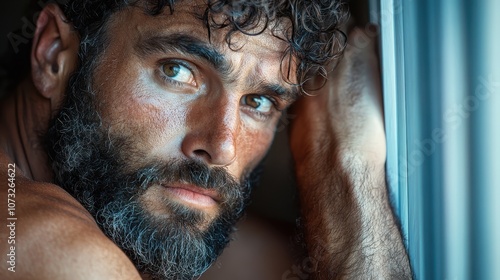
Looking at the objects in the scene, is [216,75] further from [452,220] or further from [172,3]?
[452,220]

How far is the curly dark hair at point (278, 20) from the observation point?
1.27 metres

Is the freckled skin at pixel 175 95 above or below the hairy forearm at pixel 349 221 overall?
above

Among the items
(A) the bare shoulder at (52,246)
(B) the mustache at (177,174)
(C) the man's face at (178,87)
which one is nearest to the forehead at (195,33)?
(C) the man's face at (178,87)

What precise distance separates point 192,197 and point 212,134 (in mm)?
141

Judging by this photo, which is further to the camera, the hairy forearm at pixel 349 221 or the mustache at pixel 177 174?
the hairy forearm at pixel 349 221

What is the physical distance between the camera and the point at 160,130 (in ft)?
4.17

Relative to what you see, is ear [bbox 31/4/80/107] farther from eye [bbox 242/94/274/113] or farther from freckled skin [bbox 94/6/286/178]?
eye [bbox 242/94/274/113]

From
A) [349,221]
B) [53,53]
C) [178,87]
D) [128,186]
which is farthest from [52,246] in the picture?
[349,221]

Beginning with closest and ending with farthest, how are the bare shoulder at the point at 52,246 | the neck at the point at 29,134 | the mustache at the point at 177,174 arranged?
the bare shoulder at the point at 52,246, the mustache at the point at 177,174, the neck at the point at 29,134

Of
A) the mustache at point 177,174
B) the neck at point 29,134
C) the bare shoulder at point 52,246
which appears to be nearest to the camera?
the bare shoulder at point 52,246

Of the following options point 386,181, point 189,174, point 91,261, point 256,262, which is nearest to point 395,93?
point 386,181

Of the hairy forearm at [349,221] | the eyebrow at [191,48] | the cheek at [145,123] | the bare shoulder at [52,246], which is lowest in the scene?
the hairy forearm at [349,221]

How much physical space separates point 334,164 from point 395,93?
10.5 inches

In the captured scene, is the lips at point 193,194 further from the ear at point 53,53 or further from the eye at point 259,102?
the ear at point 53,53
